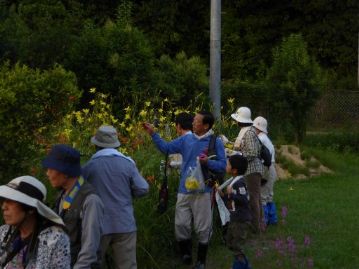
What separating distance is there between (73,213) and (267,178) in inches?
225

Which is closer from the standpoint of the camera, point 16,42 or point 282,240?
point 282,240

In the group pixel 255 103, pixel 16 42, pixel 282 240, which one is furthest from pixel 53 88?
pixel 255 103

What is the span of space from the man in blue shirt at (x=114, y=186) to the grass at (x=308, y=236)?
220 centimetres

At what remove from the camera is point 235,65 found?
35156 mm

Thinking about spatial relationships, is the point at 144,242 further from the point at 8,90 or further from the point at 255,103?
the point at 255,103

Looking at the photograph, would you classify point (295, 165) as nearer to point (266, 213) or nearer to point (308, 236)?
point (266, 213)

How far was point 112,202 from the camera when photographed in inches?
244

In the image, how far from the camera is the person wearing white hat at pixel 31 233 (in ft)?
14.8

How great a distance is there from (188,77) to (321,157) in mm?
3554

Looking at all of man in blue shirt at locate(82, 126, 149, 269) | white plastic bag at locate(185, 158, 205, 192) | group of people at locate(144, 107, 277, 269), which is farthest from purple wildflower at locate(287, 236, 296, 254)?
man in blue shirt at locate(82, 126, 149, 269)

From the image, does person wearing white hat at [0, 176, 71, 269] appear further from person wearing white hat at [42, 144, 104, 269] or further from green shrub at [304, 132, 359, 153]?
green shrub at [304, 132, 359, 153]

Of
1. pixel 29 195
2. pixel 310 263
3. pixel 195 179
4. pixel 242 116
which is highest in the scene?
pixel 242 116

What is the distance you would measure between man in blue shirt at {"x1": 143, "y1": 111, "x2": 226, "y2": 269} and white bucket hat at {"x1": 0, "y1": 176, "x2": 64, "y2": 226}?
360cm

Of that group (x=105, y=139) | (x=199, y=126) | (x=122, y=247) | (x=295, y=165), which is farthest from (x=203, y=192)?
(x=295, y=165)
